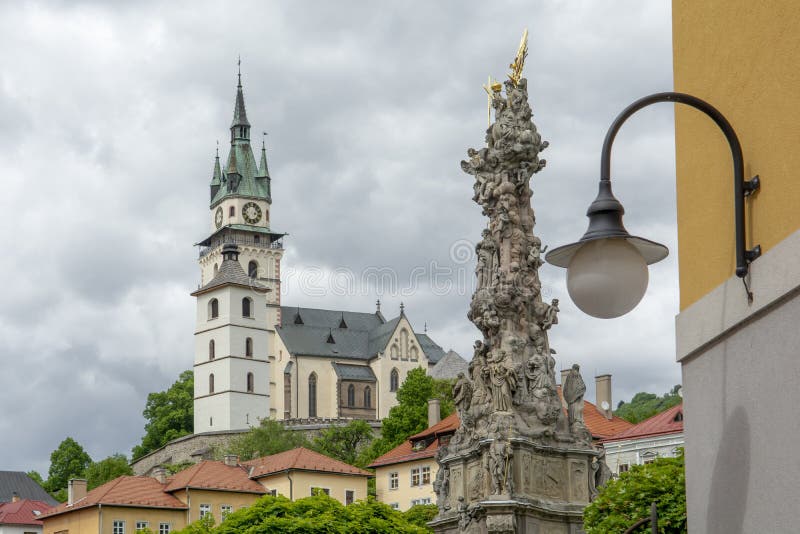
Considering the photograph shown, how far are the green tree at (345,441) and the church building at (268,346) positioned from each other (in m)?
19.6

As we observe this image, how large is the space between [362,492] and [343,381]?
60.4 m

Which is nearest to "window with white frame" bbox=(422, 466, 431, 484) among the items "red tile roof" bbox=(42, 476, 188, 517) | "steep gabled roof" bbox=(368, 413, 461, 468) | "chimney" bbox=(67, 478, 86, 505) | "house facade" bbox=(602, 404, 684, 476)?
"steep gabled roof" bbox=(368, 413, 461, 468)

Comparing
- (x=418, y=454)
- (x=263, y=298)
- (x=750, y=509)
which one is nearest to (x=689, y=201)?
(x=750, y=509)

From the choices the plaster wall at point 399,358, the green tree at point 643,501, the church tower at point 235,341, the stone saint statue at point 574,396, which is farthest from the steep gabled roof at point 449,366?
the green tree at point 643,501

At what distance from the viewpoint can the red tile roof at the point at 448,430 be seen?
65.8m

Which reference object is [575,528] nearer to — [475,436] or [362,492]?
[475,436]

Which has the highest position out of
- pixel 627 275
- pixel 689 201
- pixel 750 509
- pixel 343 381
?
pixel 343 381

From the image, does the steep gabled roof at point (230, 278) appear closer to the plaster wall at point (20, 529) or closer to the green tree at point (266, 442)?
the green tree at point (266, 442)

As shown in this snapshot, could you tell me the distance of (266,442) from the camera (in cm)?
10912

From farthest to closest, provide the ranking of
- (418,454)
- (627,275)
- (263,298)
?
(263,298)
(418,454)
(627,275)

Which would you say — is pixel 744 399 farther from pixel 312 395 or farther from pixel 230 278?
pixel 312 395

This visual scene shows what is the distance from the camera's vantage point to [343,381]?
459ft

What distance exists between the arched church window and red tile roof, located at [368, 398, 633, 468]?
5602cm

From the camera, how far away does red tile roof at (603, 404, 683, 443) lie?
6038 centimetres
